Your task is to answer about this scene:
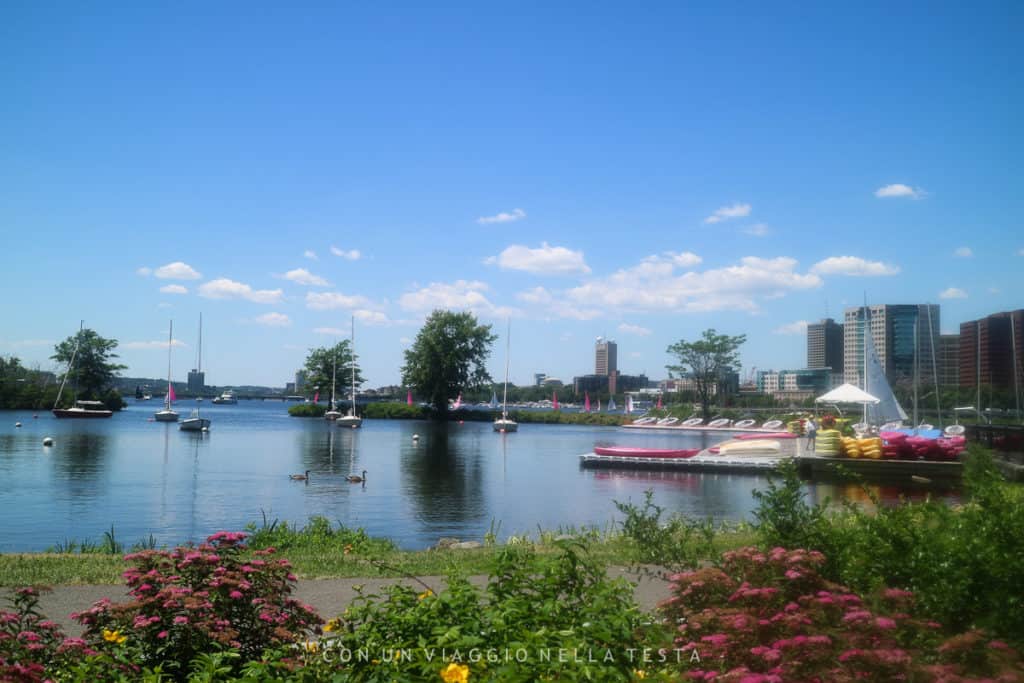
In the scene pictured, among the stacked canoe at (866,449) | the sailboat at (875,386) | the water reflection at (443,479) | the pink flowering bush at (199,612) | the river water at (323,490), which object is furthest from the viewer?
the sailboat at (875,386)

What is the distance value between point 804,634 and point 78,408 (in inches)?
3909

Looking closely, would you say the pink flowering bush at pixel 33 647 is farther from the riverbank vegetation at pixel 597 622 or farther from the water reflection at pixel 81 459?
the water reflection at pixel 81 459

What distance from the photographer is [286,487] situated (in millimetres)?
27281

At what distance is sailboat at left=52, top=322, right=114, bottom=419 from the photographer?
267 feet

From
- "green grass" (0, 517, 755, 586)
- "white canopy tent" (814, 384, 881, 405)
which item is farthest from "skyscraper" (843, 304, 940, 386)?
"green grass" (0, 517, 755, 586)

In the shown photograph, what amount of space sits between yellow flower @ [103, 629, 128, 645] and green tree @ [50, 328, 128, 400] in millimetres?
104770

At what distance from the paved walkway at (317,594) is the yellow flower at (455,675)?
3.29 metres

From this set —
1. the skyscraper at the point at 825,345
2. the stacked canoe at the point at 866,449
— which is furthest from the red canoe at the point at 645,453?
the skyscraper at the point at 825,345

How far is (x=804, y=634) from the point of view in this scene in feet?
10.4

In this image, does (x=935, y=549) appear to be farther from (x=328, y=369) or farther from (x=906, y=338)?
(x=328, y=369)

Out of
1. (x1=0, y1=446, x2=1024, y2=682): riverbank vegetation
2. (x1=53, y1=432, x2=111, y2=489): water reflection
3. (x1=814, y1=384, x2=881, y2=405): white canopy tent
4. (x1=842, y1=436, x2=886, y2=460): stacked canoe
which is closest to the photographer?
(x1=0, y1=446, x2=1024, y2=682): riverbank vegetation

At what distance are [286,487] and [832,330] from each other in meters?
99.0

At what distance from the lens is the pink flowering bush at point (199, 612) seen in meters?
4.05

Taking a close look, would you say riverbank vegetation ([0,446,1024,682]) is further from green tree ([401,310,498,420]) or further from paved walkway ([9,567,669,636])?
green tree ([401,310,498,420])
